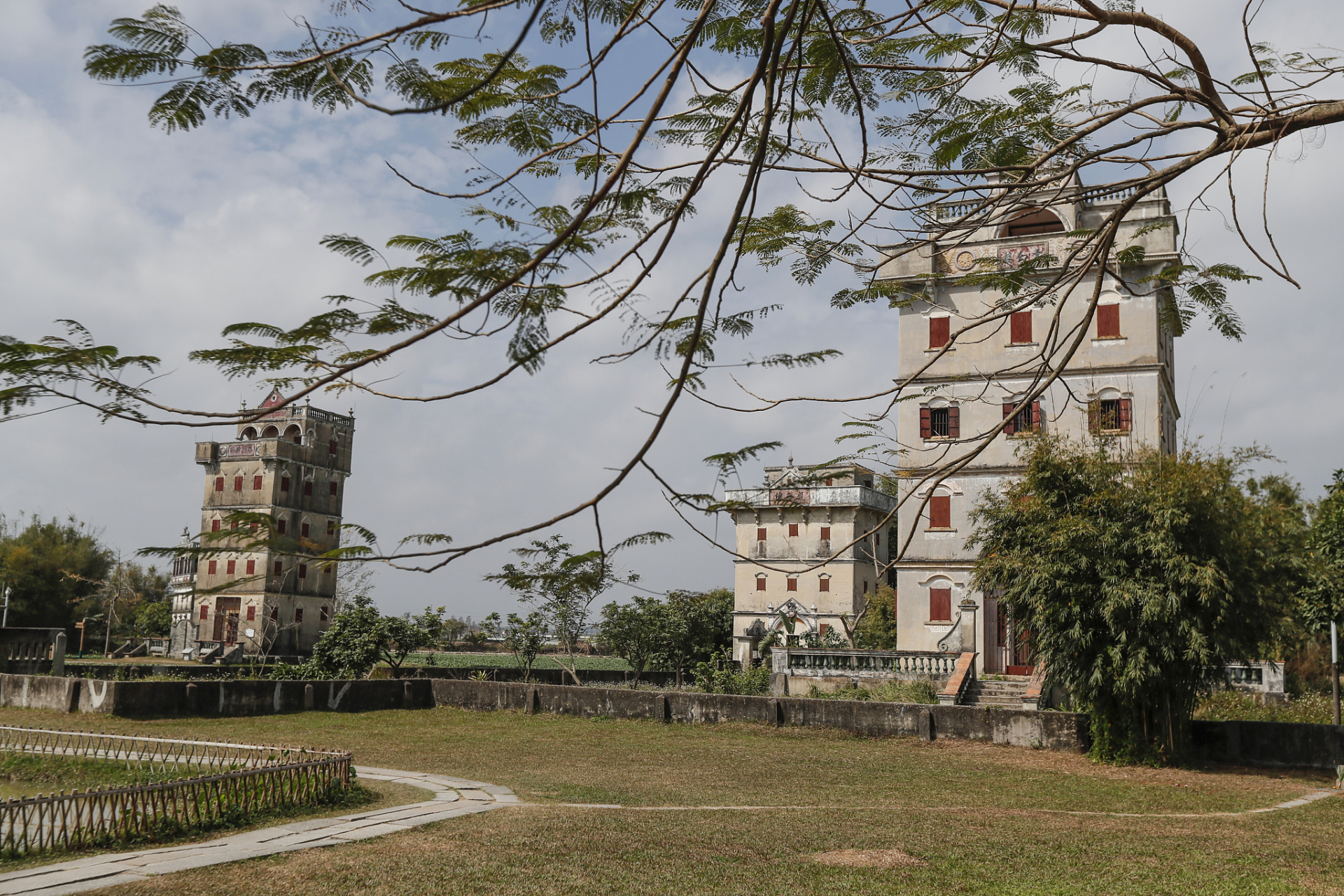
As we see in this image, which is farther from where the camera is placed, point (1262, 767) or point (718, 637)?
point (718, 637)

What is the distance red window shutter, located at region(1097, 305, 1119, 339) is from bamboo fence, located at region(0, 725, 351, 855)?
2133 centimetres

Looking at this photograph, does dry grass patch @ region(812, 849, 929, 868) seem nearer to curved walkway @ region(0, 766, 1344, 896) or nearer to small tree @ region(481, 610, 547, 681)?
curved walkway @ region(0, 766, 1344, 896)

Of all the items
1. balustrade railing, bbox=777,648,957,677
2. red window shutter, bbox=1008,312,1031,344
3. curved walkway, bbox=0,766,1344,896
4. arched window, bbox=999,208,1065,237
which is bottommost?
curved walkway, bbox=0,766,1344,896

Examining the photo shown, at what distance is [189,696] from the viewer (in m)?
19.5

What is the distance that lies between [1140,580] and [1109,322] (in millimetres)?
12062

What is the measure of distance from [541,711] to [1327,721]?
54.8 ft

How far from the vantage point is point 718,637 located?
44906 millimetres

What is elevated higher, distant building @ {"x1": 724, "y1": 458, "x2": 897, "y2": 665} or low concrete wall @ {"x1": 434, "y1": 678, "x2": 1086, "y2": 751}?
distant building @ {"x1": 724, "y1": 458, "x2": 897, "y2": 665}

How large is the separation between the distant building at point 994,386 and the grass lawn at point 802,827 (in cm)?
910

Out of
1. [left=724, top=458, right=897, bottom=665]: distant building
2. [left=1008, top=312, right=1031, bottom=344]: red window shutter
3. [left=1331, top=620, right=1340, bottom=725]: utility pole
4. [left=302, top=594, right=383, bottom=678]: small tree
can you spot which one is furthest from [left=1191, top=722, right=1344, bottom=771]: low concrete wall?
[left=724, top=458, right=897, bottom=665]: distant building

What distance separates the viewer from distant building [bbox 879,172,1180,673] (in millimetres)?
23969

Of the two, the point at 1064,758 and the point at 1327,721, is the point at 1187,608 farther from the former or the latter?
the point at 1327,721

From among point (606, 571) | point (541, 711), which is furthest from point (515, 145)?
point (541, 711)

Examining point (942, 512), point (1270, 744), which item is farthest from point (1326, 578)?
point (942, 512)
